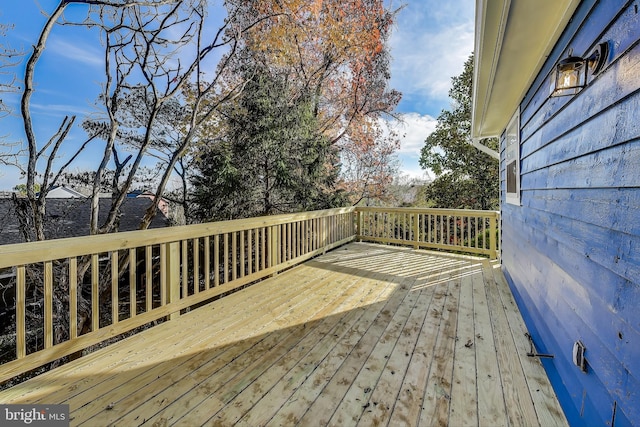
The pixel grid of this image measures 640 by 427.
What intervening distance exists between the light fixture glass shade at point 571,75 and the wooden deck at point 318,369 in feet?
5.75

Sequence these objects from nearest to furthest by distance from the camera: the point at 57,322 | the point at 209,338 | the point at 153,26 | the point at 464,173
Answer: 1. the point at 209,338
2. the point at 57,322
3. the point at 153,26
4. the point at 464,173

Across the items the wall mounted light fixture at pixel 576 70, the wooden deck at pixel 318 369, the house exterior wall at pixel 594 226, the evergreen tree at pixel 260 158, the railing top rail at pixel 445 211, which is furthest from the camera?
the evergreen tree at pixel 260 158

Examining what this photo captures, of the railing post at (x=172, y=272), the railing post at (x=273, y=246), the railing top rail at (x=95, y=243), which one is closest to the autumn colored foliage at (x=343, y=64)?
the railing post at (x=273, y=246)

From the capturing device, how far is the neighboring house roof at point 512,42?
1.69 metres

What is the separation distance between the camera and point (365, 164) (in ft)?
33.2

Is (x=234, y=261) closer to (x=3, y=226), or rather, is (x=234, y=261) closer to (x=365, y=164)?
(x=3, y=226)

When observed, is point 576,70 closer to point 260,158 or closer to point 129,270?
point 129,270

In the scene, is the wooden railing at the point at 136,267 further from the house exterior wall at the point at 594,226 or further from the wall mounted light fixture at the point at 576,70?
the wall mounted light fixture at the point at 576,70

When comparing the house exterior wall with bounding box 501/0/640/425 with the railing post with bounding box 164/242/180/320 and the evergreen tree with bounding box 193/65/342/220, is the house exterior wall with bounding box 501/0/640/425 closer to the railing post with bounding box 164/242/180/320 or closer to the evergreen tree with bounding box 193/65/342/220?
Answer: the railing post with bounding box 164/242/180/320

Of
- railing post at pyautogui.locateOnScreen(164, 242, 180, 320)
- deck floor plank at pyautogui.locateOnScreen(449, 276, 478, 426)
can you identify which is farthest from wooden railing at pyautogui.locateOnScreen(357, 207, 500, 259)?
railing post at pyautogui.locateOnScreen(164, 242, 180, 320)

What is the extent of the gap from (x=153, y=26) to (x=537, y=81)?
5542 millimetres

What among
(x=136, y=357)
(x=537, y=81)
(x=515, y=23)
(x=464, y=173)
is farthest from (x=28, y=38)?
(x=464, y=173)

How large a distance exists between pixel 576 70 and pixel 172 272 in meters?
3.27

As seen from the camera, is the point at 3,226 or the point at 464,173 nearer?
the point at 3,226
